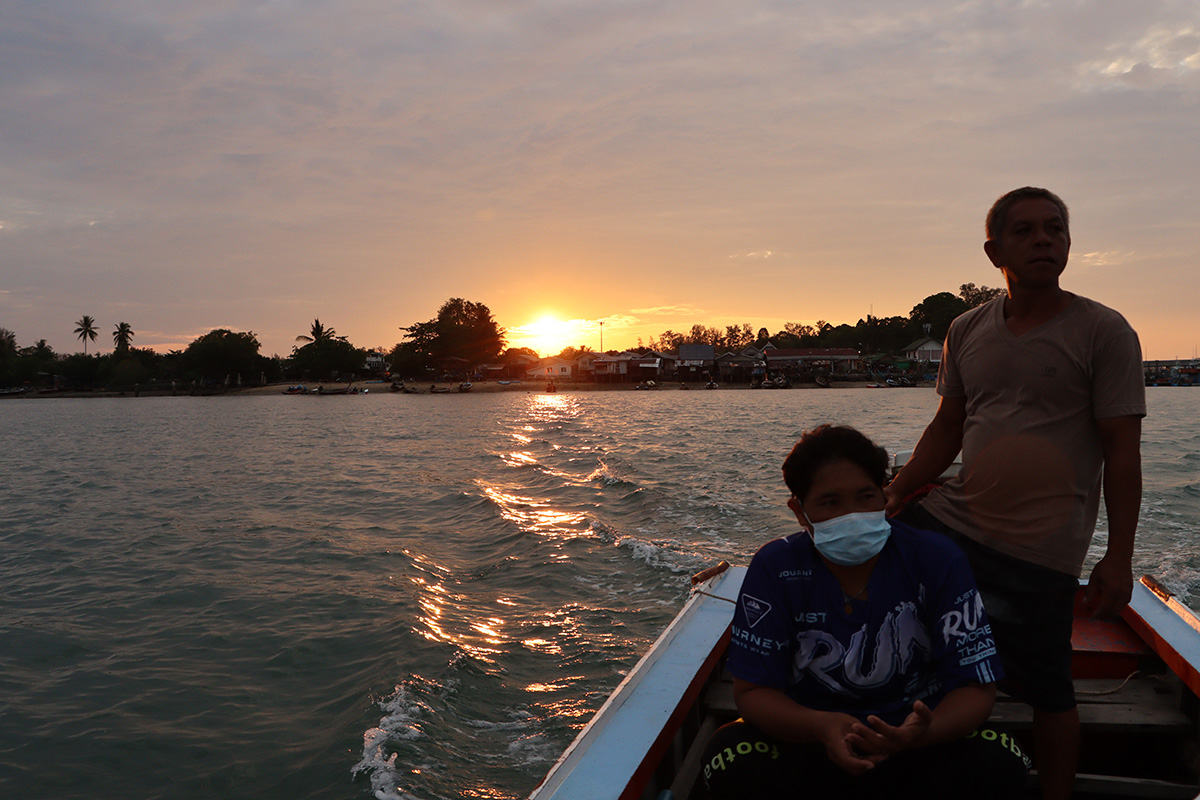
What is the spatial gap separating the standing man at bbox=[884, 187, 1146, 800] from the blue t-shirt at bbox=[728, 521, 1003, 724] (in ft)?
1.91

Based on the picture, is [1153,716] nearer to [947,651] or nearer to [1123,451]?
[1123,451]

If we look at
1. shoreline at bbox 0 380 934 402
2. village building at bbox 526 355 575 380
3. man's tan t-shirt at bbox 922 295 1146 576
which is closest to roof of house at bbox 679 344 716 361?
shoreline at bbox 0 380 934 402

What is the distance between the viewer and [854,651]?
6.41ft

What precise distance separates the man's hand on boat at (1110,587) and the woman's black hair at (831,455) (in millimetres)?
878

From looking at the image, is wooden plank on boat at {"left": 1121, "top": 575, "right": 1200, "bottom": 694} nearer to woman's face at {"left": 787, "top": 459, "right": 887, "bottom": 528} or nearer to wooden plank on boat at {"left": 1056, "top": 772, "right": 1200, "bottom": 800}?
wooden plank on boat at {"left": 1056, "top": 772, "right": 1200, "bottom": 800}

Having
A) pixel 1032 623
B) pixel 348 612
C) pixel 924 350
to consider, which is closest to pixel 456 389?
pixel 924 350

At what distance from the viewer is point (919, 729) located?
1760 mm

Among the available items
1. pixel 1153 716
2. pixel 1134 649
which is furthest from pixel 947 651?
pixel 1134 649

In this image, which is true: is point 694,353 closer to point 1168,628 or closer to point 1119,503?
point 1168,628

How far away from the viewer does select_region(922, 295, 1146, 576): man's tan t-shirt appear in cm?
225

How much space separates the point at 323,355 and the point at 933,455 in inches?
4102

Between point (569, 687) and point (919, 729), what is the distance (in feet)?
13.7

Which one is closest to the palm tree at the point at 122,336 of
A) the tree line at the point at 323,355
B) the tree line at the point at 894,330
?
the tree line at the point at 323,355

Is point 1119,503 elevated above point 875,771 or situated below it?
above
